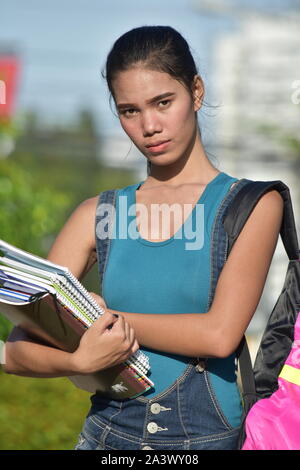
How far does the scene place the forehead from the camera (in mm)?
2150

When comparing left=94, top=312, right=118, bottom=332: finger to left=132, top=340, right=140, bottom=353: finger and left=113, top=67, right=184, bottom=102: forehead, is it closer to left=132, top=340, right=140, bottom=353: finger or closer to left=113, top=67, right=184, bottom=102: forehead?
left=132, top=340, right=140, bottom=353: finger

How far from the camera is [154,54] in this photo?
7.16ft

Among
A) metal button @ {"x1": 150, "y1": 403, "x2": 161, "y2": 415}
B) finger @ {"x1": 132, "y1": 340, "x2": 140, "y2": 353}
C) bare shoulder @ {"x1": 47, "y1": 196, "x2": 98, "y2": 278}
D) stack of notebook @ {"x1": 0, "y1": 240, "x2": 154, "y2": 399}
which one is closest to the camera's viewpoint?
stack of notebook @ {"x1": 0, "y1": 240, "x2": 154, "y2": 399}

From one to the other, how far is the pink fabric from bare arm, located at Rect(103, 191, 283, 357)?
15 cm

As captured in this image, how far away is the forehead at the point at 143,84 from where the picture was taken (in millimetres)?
2150

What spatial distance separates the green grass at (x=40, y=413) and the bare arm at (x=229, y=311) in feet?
9.02

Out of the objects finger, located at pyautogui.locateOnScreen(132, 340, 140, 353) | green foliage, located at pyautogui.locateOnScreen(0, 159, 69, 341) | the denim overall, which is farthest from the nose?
green foliage, located at pyautogui.locateOnScreen(0, 159, 69, 341)

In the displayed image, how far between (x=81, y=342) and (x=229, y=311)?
14.5 inches

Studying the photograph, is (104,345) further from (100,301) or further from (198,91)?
(198,91)

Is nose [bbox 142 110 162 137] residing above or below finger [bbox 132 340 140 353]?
above

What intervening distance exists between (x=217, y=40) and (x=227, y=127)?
3.17 m

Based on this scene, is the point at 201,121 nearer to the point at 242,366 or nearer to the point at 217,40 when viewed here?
the point at 242,366

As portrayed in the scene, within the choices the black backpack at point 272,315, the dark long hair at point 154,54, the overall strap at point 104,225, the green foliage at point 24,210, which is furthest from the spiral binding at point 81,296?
the green foliage at point 24,210

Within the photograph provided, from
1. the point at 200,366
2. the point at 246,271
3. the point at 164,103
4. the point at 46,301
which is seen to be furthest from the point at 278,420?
the point at 164,103
